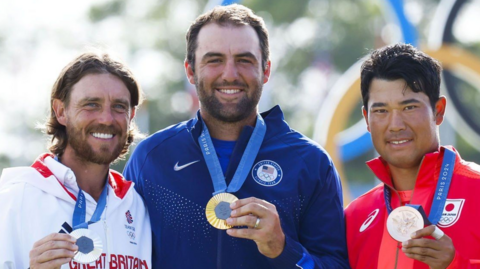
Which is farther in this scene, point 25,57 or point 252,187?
point 25,57

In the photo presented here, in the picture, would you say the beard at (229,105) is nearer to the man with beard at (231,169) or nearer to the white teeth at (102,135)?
the man with beard at (231,169)

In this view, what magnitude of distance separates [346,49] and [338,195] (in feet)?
88.2

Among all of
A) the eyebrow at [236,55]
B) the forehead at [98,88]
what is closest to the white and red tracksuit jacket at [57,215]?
the forehead at [98,88]

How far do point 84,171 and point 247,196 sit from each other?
1048mm

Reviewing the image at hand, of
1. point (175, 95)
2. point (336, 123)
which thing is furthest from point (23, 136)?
point (336, 123)

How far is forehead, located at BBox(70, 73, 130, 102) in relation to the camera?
16.4 ft

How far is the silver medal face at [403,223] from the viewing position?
4418mm

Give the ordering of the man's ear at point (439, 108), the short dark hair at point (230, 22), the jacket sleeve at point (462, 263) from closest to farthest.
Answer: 1. the jacket sleeve at point (462, 263)
2. the man's ear at point (439, 108)
3. the short dark hair at point (230, 22)

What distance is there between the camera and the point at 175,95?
32.6 metres

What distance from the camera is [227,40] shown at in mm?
5254

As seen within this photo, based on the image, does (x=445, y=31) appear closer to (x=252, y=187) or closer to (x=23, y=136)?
(x=252, y=187)

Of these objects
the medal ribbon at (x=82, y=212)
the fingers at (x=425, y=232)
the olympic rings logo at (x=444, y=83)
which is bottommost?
the fingers at (x=425, y=232)

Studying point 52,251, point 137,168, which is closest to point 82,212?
point 52,251

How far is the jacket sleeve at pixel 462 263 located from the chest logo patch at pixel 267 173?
4.12 ft
